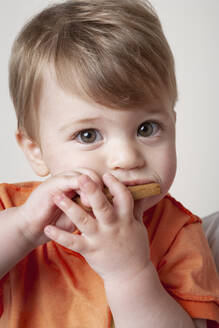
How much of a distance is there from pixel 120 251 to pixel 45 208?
0.60ft

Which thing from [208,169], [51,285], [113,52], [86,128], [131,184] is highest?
[113,52]

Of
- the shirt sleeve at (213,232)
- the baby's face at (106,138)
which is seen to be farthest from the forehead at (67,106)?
the shirt sleeve at (213,232)

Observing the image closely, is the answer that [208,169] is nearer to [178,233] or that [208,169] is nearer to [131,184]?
[178,233]

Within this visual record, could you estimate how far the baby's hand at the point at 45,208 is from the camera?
3.14ft

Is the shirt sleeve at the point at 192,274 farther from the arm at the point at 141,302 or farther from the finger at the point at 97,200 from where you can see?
the finger at the point at 97,200

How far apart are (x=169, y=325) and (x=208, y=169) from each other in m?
1.10

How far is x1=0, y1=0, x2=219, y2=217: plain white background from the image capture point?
204cm

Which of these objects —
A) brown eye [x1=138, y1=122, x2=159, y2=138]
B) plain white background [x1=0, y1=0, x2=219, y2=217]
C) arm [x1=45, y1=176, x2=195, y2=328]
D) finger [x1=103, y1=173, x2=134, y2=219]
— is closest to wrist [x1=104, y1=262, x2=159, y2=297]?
arm [x1=45, y1=176, x2=195, y2=328]

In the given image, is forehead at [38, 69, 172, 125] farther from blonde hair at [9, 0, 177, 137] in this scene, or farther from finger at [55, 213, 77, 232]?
finger at [55, 213, 77, 232]

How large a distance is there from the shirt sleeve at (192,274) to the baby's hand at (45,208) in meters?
0.25

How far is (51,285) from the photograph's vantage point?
1.15 metres

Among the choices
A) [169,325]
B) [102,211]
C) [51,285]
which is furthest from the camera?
[51,285]

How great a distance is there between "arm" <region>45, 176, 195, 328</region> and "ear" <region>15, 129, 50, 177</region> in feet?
0.91

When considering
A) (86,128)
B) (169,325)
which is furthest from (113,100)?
(169,325)
